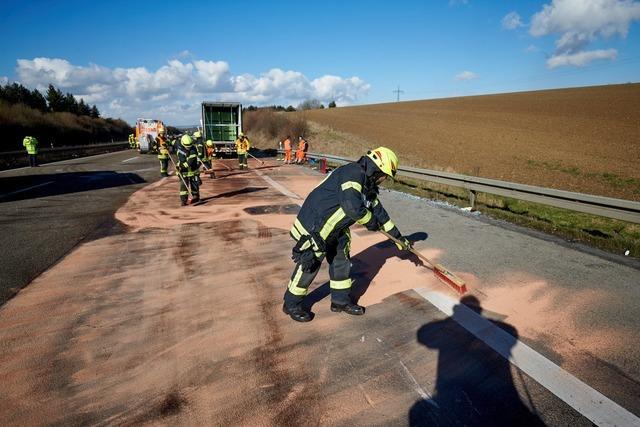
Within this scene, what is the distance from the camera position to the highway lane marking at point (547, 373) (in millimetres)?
2412

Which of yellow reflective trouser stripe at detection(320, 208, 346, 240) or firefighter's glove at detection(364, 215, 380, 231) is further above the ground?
yellow reflective trouser stripe at detection(320, 208, 346, 240)

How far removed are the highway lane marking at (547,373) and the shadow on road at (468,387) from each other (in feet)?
0.21

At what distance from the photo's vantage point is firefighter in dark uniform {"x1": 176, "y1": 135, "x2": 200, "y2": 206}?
9.56 m

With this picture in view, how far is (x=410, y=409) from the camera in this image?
2.54 m

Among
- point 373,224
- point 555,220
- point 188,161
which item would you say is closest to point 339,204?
point 373,224

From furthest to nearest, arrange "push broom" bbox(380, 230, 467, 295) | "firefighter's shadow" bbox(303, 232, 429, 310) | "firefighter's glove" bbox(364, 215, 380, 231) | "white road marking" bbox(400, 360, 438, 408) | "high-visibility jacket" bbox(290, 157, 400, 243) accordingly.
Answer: "firefighter's shadow" bbox(303, 232, 429, 310), "push broom" bbox(380, 230, 467, 295), "firefighter's glove" bbox(364, 215, 380, 231), "high-visibility jacket" bbox(290, 157, 400, 243), "white road marking" bbox(400, 360, 438, 408)

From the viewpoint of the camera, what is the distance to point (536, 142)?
27781 millimetres

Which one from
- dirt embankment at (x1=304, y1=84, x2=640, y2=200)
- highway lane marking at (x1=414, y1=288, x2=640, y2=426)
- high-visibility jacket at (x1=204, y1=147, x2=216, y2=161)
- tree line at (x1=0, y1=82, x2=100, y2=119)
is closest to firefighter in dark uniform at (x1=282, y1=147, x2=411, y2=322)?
highway lane marking at (x1=414, y1=288, x2=640, y2=426)

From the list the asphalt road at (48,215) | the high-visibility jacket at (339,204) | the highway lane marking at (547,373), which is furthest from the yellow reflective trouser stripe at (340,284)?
the asphalt road at (48,215)

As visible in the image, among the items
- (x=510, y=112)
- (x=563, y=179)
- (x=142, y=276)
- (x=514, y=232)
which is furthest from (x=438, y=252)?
(x=510, y=112)

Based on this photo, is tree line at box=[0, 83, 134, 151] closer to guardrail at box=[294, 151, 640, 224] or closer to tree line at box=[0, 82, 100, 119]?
tree line at box=[0, 82, 100, 119]

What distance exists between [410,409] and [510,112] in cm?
5331

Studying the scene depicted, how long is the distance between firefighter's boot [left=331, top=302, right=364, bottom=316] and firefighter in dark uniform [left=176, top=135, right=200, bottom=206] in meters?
6.65

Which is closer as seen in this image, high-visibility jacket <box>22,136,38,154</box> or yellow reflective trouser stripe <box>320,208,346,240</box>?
yellow reflective trouser stripe <box>320,208,346,240</box>
